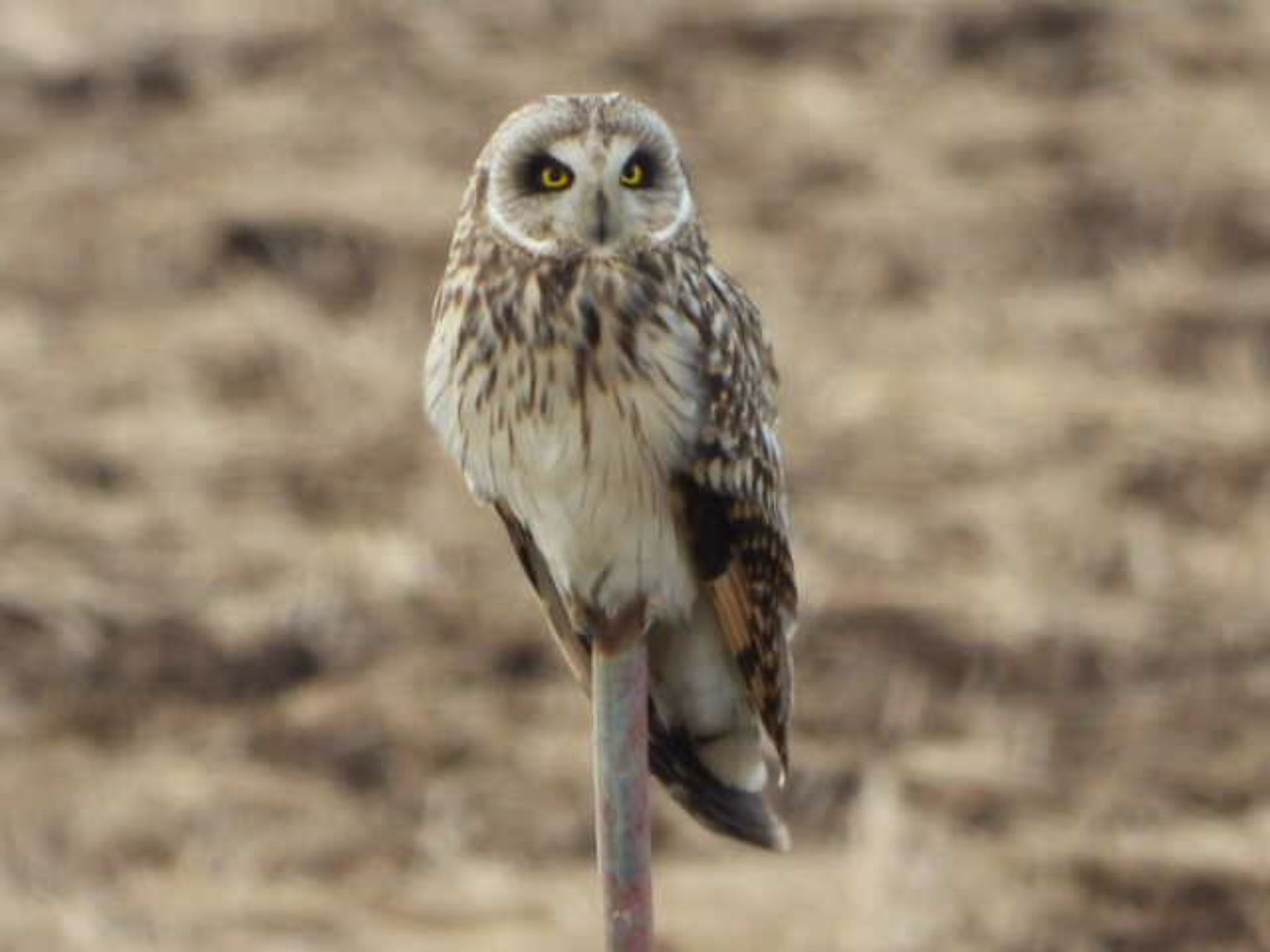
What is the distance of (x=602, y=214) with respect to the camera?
3.72 meters

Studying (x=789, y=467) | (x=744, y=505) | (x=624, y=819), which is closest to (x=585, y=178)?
(x=744, y=505)

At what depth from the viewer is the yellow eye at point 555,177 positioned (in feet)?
12.1

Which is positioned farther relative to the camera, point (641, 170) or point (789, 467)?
point (789, 467)

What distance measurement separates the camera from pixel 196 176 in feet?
34.7

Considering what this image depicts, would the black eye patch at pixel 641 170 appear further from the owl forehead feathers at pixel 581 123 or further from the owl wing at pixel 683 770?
the owl wing at pixel 683 770

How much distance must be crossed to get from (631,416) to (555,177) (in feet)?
1.10

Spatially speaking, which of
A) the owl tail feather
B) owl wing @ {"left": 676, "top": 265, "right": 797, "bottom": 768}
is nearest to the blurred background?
the owl tail feather

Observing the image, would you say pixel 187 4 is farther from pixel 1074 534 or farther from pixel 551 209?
pixel 551 209

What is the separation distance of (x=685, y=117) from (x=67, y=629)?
11.6ft

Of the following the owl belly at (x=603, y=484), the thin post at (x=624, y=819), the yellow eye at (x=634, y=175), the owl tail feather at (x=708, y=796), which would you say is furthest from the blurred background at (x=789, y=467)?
the yellow eye at (x=634, y=175)

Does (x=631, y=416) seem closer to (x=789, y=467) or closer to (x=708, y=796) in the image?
(x=708, y=796)

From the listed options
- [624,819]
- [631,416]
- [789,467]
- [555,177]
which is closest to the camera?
[624,819]

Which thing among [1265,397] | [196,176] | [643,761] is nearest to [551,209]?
[643,761]

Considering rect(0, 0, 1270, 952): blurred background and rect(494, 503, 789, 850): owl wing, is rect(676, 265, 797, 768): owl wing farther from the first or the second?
rect(0, 0, 1270, 952): blurred background
